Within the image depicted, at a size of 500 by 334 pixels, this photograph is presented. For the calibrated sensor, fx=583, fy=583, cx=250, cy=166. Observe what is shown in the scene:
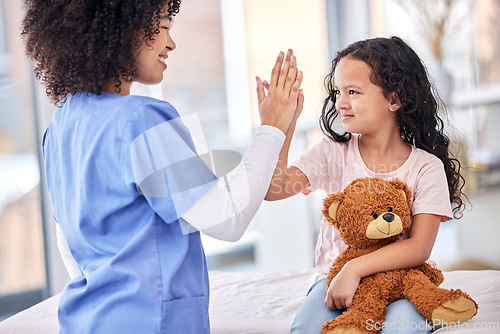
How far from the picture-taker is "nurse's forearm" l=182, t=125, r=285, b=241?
0.87 metres

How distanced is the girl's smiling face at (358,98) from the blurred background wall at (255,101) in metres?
0.37

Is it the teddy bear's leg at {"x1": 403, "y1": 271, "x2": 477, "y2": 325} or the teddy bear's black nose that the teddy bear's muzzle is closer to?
the teddy bear's black nose

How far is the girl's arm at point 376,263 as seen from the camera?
3.35ft

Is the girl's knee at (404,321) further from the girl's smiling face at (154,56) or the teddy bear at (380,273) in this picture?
the girl's smiling face at (154,56)

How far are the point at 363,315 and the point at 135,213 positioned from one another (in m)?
0.42

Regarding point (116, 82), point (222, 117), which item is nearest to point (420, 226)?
point (116, 82)

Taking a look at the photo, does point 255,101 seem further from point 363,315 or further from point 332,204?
point 363,315

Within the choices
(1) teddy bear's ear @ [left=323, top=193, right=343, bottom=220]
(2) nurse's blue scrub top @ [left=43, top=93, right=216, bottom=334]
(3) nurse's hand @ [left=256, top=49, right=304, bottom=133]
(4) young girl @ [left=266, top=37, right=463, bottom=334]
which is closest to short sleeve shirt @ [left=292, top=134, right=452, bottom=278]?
(4) young girl @ [left=266, top=37, right=463, bottom=334]

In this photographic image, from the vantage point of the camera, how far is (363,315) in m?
0.98

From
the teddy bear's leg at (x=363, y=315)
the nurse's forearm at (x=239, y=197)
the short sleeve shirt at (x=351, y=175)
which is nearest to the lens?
the nurse's forearm at (x=239, y=197)

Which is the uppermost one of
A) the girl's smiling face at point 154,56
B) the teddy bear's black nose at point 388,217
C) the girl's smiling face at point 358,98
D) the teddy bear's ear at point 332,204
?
the girl's smiling face at point 154,56

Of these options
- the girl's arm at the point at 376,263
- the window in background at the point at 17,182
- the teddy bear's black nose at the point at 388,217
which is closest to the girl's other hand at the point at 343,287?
the girl's arm at the point at 376,263

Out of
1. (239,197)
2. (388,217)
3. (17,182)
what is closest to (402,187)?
(388,217)

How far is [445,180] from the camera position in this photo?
1118 millimetres
